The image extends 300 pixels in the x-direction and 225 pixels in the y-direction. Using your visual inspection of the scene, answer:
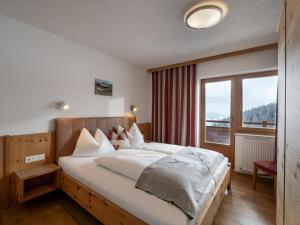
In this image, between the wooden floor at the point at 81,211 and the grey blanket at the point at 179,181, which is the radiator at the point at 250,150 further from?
the grey blanket at the point at 179,181

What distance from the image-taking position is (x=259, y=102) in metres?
3.08

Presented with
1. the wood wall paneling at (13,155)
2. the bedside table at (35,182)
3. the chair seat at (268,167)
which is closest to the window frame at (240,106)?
the chair seat at (268,167)

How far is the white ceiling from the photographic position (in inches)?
67.5

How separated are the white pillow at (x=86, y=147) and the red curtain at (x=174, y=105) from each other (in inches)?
79.4

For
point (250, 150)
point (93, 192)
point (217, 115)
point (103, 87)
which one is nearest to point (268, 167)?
point (250, 150)

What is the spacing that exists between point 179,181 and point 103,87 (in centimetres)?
246

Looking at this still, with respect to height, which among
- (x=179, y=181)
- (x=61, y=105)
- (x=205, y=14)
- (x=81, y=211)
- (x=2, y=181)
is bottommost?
(x=81, y=211)

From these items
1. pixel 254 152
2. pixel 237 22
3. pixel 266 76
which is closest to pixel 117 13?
pixel 237 22

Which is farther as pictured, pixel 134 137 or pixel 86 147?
pixel 134 137

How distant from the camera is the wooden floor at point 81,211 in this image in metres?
1.82

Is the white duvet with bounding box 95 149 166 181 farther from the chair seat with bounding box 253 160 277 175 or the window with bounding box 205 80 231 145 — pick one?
the window with bounding box 205 80 231 145

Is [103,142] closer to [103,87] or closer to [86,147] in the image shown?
[86,147]

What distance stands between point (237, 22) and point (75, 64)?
2.64m

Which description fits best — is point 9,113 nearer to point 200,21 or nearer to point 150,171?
point 150,171
